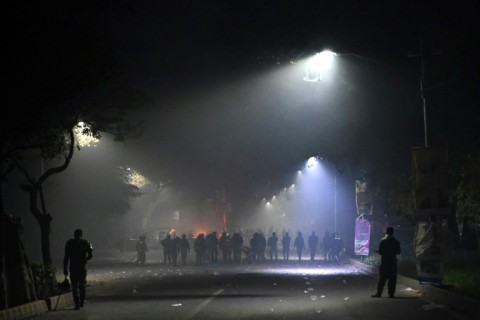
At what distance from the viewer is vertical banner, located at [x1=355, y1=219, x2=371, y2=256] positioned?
39.9 metres

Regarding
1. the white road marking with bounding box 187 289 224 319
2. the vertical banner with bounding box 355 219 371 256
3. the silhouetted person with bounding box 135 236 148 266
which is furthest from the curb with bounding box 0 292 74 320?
the silhouetted person with bounding box 135 236 148 266

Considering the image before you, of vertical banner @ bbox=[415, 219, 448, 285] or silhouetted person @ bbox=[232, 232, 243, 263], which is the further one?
silhouetted person @ bbox=[232, 232, 243, 263]

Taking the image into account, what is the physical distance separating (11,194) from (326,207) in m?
49.5

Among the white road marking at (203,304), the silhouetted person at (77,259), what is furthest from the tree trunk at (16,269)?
the white road marking at (203,304)

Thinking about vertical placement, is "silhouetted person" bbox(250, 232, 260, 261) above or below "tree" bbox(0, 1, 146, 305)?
below

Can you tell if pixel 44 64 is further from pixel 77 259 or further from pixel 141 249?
pixel 141 249

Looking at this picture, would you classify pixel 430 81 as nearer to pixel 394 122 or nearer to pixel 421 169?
pixel 394 122

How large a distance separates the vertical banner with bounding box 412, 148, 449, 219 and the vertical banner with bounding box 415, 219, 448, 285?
340 mm

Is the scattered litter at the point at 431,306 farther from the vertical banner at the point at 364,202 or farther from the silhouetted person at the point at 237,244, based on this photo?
the silhouetted person at the point at 237,244

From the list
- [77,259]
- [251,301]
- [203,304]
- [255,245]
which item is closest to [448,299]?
[251,301]

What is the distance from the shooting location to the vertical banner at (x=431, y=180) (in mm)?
19109

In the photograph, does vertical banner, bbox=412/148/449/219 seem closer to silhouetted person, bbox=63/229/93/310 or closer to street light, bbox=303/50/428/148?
street light, bbox=303/50/428/148

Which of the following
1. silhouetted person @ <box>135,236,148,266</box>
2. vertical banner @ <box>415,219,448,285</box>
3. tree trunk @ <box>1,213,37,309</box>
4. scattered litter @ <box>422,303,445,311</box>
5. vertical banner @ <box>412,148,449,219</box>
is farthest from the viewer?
silhouetted person @ <box>135,236,148,266</box>

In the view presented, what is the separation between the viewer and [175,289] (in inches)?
923
